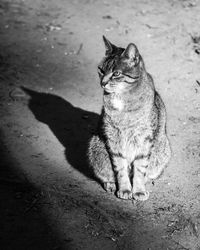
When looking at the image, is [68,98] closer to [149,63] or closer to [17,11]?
[149,63]

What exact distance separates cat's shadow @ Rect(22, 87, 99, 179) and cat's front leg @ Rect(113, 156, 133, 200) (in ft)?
1.44

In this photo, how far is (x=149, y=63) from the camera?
7379 millimetres

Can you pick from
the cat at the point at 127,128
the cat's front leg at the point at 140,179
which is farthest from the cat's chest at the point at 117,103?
the cat's front leg at the point at 140,179

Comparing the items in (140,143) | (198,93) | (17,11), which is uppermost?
(140,143)

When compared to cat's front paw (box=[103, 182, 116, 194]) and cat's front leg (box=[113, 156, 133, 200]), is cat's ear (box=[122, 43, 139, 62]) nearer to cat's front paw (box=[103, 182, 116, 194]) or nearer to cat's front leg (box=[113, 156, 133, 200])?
cat's front leg (box=[113, 156, 133, 200])

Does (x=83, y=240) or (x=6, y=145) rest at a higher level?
(x=83, y=240)

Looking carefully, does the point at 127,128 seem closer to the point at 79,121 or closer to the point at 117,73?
the point at 117,73

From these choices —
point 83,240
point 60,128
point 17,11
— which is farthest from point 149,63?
point 83,240

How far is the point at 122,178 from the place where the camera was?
475 centimetres

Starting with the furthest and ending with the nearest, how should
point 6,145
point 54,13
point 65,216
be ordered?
point 54,13
point 6,145
point 65,216

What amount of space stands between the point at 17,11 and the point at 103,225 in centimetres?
606

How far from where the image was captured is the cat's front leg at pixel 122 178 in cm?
470

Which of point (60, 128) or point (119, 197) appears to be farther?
point (60, 128)

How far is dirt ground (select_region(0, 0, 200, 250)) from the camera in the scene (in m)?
4.27
